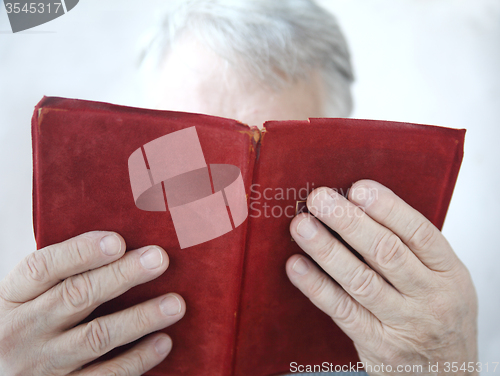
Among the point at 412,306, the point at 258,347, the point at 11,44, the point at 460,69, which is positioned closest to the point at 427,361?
the point at 412,306

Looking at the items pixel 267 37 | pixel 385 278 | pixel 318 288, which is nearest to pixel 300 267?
pixel 318 288

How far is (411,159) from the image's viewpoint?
1.79 ft

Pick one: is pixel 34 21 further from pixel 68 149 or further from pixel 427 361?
pixel 427 361

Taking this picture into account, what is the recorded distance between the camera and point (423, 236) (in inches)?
22.2

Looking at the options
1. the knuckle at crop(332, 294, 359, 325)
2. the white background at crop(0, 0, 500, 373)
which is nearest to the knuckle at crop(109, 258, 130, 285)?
the knuckle at crop(332, 294, 359, 325)

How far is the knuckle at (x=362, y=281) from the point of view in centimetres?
55

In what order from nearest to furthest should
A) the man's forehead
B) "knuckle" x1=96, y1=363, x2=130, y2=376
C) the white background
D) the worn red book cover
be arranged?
1. the worn red book cover
2. "knuckle" x1=96, y1=363, x2=130, y2=376
3. the man's forehead
4. the white background

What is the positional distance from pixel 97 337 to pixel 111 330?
Answer: 2 centimetres

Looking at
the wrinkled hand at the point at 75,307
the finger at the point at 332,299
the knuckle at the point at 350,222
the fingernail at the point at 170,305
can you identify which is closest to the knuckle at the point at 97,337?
the wrinkled hand at the point at 75,307

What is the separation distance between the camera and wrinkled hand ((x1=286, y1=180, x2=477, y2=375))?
21.0 inches

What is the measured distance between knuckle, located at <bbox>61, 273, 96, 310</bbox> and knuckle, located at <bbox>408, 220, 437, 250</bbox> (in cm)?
57

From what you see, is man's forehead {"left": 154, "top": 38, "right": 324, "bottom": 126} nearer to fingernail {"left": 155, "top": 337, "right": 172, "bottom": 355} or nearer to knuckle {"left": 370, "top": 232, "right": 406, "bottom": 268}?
knuckle {"left": 370, "top": 232, "right": 406, "bottom": 268}

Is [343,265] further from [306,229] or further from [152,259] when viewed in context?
[152,259]

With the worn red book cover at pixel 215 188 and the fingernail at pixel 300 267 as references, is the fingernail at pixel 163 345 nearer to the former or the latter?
the worn red book cover at pixel 215 188
